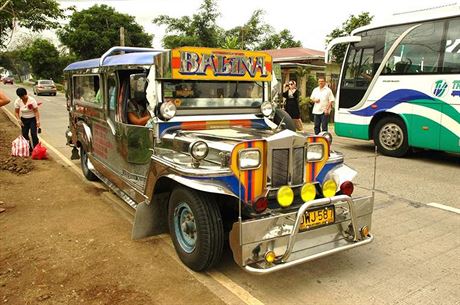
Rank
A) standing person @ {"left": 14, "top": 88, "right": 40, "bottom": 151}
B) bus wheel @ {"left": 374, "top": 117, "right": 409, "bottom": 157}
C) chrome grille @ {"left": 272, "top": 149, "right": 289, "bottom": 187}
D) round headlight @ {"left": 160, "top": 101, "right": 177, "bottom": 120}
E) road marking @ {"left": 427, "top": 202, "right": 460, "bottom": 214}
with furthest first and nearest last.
Answer: bus wheel @ {"left": 374, "top": 117, "right": 409, "bottom": 157} < standing person @ {"left": 14, "top": 88, "right": 40, "bottom": 151} < road marking @ {"left": 427, "top": 202, "right": 460, "bottom": 214} < round headlight @ {"left": 160, "top": 101, "right": 177, "bottom": 120} < chrome grille @ {"left": 272, "top": 149, "right": 289, "bottom": 187}

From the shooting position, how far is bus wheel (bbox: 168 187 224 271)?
334cm

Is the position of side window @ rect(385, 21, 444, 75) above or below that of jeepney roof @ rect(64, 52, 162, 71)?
above

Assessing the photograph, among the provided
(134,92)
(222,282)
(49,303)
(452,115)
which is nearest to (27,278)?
(49,303)

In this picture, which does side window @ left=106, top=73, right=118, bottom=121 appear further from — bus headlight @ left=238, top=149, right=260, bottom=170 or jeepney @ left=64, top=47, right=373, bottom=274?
bus headlight @ left=238, top=149, right=260, bottom=170

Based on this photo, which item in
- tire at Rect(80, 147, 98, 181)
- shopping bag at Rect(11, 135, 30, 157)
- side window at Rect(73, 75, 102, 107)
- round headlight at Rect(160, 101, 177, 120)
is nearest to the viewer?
round headlight at Rect(160, 101, 177, 120)

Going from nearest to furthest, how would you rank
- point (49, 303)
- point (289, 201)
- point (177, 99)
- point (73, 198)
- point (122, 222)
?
point (49, 303) → point (289, 201) → point (177, 99) → point (122, 222) → point (73, 198)

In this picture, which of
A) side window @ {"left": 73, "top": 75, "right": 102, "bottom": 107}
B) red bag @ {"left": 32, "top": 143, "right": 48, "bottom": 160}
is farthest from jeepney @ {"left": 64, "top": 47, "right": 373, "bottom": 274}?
red bag @ {"left": 32, "top": 143, "right": 48, "bottom": 160}

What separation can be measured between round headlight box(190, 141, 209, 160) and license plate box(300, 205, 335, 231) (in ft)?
3.23

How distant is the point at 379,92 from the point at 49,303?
836 centimetres

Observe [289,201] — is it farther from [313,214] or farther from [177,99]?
[177,99]

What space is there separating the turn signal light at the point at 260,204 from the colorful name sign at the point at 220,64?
1699 millimetres

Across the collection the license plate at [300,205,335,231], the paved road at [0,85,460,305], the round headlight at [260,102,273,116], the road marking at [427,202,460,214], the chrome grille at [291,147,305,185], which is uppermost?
the round headlight at [260,102,273,116]

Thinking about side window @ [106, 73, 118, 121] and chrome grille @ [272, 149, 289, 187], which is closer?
chrome grille @ [272, 149, 289, 187]

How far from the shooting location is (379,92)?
30.6ft
